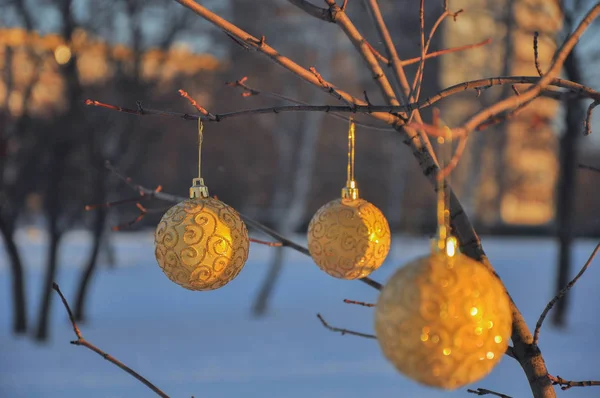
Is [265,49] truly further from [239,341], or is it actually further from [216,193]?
[216,193]

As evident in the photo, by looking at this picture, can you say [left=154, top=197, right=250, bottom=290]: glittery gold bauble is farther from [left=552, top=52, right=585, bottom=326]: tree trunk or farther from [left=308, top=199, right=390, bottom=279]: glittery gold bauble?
[left=552, top=52, right=585, bottom=326]: tree trunk

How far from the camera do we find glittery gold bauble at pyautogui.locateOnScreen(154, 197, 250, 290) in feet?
4.87

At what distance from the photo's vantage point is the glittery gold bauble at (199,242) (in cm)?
149

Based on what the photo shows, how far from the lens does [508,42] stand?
7680 millimetres

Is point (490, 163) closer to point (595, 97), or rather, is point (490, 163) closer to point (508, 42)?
point (508, 42)

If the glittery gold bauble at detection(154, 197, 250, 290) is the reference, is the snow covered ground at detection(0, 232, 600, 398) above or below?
below

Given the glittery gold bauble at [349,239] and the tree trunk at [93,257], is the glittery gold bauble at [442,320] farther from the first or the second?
the tree trunk at [93,257]

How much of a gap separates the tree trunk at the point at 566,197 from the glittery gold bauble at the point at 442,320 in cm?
722

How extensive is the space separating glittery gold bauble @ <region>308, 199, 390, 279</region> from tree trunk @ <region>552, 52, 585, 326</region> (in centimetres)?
678

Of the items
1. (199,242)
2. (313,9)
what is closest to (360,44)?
(313,9)

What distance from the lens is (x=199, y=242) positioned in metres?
1.48

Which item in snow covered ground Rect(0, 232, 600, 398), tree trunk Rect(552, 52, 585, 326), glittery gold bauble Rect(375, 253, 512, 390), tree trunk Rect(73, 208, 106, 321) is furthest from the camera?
tree trunk Rect(552, 52, 585, 326)

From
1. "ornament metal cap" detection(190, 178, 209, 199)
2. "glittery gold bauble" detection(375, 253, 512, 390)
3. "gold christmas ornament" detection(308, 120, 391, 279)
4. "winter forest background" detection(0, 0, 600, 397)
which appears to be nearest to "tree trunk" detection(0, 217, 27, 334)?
"winter forest background" detection(0, 0, 600, 397)

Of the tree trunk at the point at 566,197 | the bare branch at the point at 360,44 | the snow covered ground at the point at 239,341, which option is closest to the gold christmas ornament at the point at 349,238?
the bare branch at the point at 360,44
